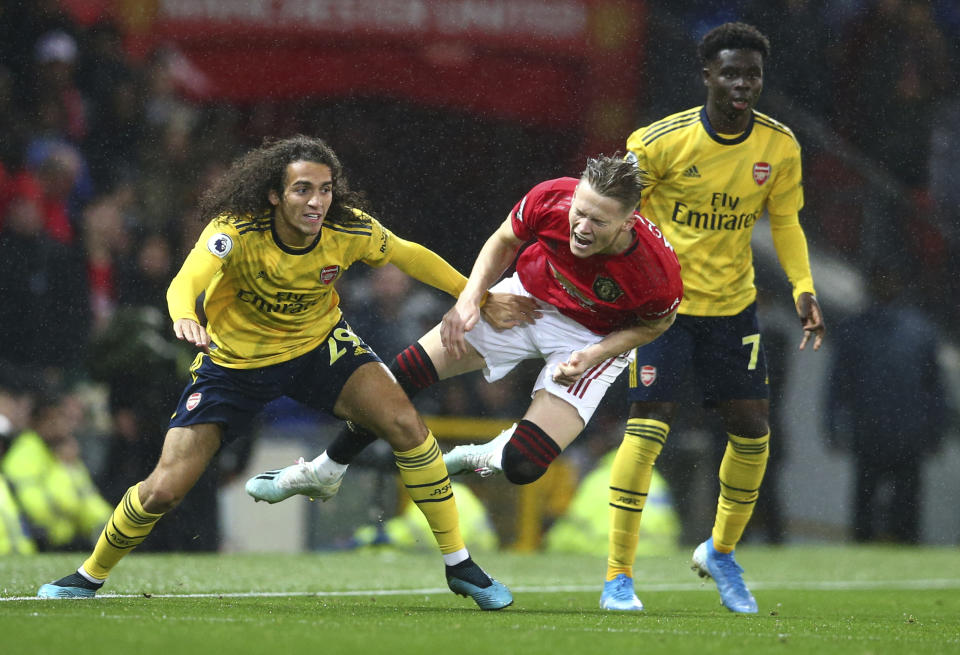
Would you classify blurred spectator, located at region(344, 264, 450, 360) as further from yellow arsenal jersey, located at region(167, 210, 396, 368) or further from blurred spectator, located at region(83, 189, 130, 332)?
yellow arsenal jersey, located at region(167, 210, 396, 368)

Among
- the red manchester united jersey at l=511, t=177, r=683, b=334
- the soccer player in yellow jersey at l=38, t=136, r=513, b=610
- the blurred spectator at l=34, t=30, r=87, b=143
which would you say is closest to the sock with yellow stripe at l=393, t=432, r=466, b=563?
the soccer player in yellow jersey at l=38, t=136, r=513, b=610

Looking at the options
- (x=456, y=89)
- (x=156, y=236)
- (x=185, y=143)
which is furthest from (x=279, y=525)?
(x=456, y=89)

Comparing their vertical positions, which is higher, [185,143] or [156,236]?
[185,143]

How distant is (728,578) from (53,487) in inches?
189

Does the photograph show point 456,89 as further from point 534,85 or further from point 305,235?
point 305,235

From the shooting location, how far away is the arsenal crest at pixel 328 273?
516 cm

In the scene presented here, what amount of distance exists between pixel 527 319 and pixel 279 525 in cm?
448

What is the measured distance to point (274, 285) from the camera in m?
5.09

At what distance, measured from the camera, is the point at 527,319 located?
550 centimetres

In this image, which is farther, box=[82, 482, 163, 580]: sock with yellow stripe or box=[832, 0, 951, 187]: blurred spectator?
box=[832, 0, 951, 187]: blurred spectator

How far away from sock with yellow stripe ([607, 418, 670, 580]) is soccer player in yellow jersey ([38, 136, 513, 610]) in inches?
25.3

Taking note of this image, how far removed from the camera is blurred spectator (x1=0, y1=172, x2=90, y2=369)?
9.14 m

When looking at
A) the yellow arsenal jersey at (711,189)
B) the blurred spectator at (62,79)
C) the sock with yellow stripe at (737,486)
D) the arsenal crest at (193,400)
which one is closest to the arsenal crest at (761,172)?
the yellow arsenal jersey at (711,189)

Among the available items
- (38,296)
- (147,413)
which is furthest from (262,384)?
(38,296)
